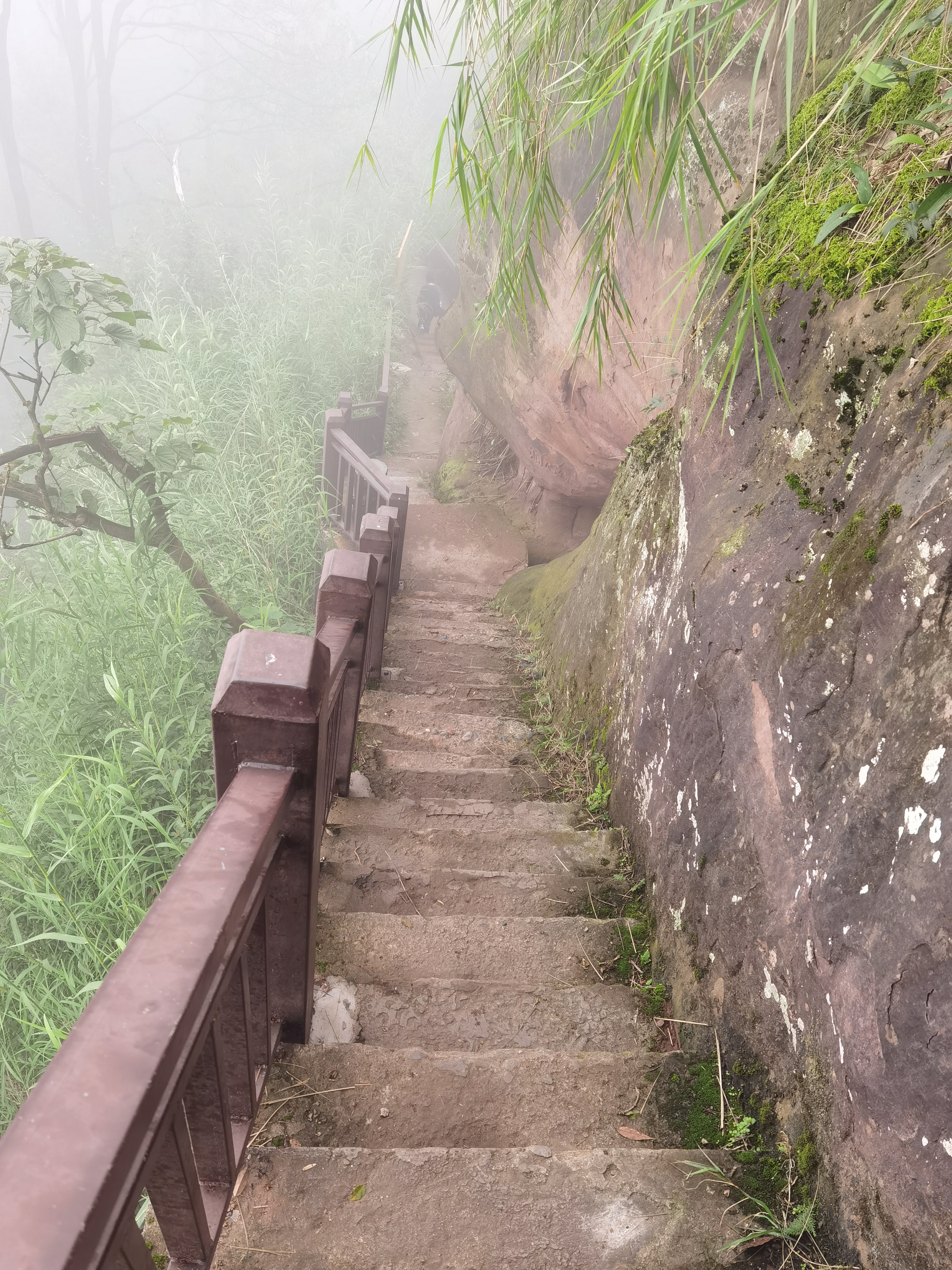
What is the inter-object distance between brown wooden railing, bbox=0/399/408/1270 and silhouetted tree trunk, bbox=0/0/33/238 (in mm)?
20505

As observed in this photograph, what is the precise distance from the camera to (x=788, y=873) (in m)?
1.79

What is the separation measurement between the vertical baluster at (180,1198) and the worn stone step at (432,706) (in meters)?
2.71

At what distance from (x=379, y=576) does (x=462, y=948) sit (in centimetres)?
230

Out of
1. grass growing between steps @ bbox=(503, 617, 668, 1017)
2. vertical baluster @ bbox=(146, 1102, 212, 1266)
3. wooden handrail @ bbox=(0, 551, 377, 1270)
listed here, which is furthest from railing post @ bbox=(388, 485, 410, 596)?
Answer: vertical baluster @ bbox=(146, 1102, 212, 1266)

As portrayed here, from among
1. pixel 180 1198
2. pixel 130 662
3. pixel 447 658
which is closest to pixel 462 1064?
pixel 180 1198

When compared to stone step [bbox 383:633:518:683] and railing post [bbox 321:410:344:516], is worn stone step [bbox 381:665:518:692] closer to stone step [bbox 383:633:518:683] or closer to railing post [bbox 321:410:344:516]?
stone step [bbox 383:633:518:683]

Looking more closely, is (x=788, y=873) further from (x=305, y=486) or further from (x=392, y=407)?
(x=392, y=407)

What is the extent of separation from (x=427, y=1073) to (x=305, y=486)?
5588mm

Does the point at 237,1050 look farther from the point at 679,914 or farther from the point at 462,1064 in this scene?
the point at 679,914

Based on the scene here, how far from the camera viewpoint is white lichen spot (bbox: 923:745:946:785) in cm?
137

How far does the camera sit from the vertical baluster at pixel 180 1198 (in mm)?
995

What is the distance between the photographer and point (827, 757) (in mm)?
1704

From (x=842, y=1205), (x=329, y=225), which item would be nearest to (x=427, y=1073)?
(x=842, y=1205)

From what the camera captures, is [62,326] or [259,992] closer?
[259,992]
